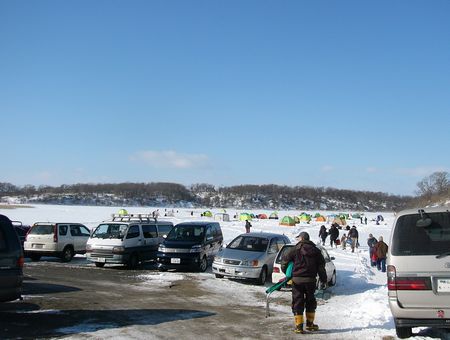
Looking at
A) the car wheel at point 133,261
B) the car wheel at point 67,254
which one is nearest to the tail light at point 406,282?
the car wheel at point 133,261

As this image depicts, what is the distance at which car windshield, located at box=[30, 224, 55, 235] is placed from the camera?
65.6 ft

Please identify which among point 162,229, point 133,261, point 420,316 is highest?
point 162,229

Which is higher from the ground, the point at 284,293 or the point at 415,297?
the point at 415,297

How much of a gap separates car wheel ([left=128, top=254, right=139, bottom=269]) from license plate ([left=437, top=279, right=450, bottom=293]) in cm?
1327

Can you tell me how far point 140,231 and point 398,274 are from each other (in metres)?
13.7

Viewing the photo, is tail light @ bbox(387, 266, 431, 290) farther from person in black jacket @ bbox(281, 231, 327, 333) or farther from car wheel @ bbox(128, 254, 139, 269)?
car wheel @ bbox(128, 254, 139, 269)

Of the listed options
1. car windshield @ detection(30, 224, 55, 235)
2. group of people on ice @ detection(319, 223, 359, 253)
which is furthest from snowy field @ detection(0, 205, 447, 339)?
group of people on ice @ detection(319, 223, 359, 253)

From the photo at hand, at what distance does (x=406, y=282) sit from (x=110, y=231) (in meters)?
13.8

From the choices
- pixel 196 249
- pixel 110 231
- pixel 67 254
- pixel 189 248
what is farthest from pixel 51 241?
pixel 196 249

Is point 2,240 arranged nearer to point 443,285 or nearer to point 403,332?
point 403,332

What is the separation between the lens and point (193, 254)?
56.9ft

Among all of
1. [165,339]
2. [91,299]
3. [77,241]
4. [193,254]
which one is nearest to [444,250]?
[165,339]

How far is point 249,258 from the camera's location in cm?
1463

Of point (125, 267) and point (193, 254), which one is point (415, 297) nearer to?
point (193, 254)
